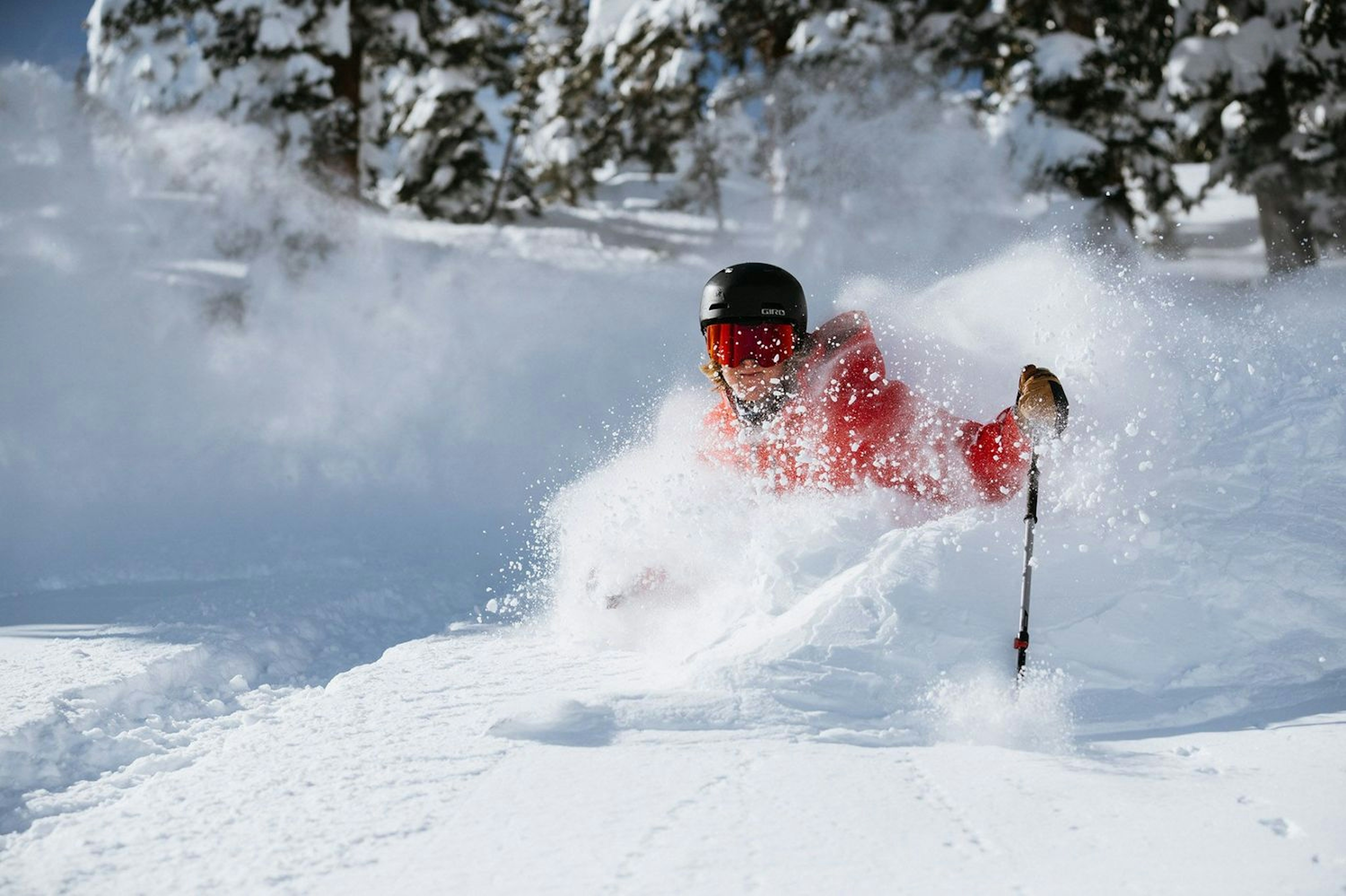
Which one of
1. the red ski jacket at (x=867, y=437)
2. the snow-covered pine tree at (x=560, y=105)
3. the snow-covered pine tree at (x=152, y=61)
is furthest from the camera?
the snow-covered pine tree at (x=560, y=105)

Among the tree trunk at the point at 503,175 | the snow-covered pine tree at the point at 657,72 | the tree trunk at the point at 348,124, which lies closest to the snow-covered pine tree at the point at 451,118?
the tree trunk at the point at 503,175

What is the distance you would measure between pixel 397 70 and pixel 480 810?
2315 centimetres

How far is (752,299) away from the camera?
15.0ft

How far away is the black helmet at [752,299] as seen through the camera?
4.56m

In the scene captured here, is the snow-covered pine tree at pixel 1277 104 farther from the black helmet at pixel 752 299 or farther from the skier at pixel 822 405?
the black helmet at pixel 752 299

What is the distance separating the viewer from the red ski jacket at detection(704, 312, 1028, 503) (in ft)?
14.0

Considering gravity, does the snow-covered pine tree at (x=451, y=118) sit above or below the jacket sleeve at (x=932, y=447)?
above

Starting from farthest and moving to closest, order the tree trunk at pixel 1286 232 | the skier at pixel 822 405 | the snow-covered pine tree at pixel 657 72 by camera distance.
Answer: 1. the snow-covered pine tree at pixel 657 72
2. the tree trunk at pixel 1286 232
3. the skier at pixel 822 405

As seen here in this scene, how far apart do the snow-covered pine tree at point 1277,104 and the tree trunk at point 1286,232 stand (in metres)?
0.01

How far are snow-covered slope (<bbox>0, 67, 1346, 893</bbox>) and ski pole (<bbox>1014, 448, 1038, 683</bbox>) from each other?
0.08m

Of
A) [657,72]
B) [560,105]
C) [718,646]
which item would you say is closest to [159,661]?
[718,646]

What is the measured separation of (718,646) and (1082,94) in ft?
41.7

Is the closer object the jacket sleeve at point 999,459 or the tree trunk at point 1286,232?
the jacket sleeve at point 999,459

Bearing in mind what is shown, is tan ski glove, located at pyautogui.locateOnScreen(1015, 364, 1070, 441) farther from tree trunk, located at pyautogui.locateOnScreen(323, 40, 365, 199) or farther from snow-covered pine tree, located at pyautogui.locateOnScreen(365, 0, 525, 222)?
snow-covered pine tree, located at pyautogui.locateOnScreen(365, 0, 525, 222)
